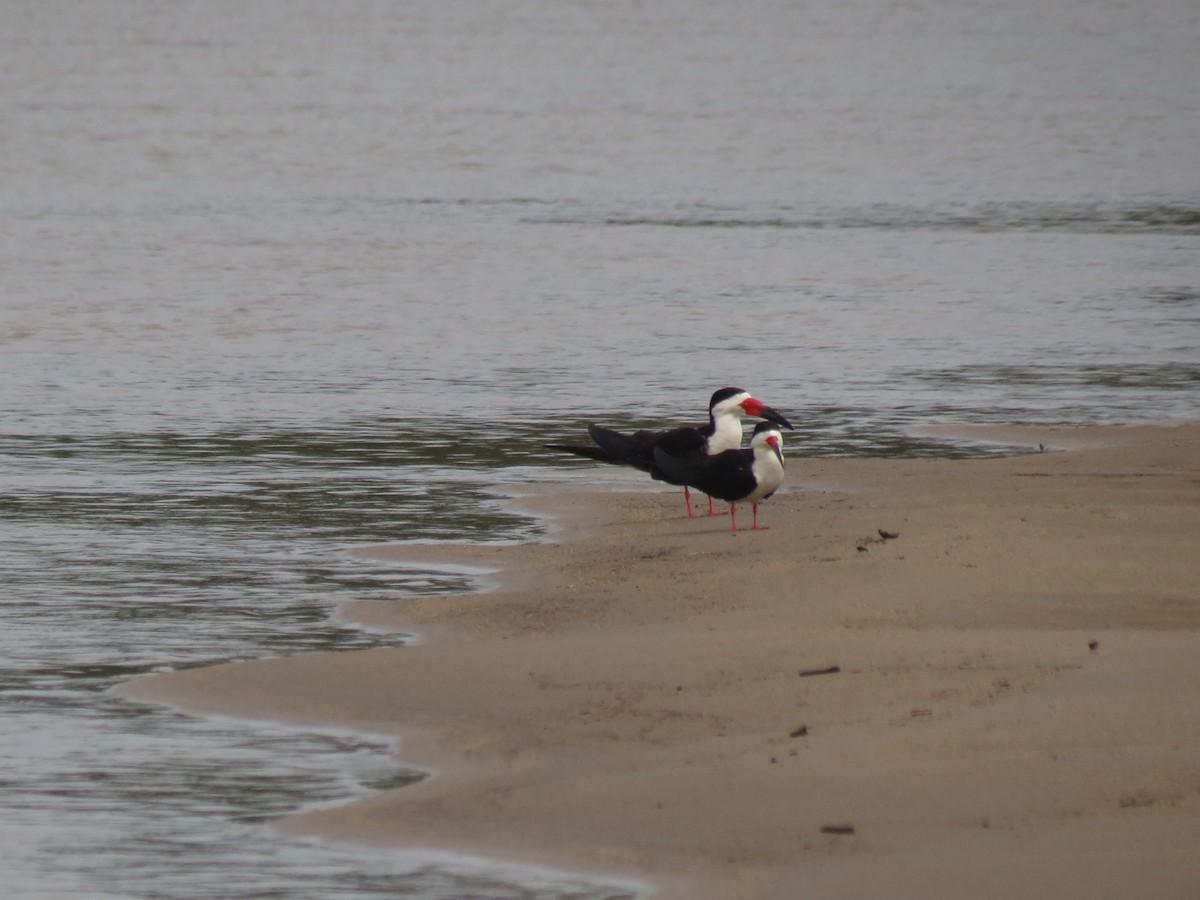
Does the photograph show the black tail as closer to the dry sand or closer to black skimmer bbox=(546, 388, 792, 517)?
black skimmer bbox=(546, 388, 792, 517)

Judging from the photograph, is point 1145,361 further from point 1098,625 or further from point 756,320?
point 1098,625


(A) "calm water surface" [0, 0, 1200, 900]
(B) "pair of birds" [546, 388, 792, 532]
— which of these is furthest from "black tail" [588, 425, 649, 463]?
(A) "calm water surface" [0, 0, 1200, 900]

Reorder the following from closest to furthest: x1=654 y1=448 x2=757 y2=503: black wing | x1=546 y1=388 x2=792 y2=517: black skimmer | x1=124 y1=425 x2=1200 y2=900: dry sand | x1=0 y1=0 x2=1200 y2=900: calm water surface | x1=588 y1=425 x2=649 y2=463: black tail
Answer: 1. x1=124 y1=425 x2=1200 y2=900: dry sand
2. x1=0 y1=0 x2=1200 y2=900: calm water surface
3. x1=654 y1=448 x2=757 y2=503: black wing
4. x1=546 y1=388 x2=792 y2=517: black skimmer
5. x1=588 y1=425 x2=649 y2=463: black tail

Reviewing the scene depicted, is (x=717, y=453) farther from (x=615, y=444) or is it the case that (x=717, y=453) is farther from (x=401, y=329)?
(x=401, y=329)

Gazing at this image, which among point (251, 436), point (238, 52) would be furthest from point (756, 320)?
point (238, 52)

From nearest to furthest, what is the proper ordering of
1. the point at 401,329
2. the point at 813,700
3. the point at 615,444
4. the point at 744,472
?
the point at 813,700 < the point at 744,472 < the point at 615,444 < the point at 401,329

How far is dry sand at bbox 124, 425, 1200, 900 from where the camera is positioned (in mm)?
6691

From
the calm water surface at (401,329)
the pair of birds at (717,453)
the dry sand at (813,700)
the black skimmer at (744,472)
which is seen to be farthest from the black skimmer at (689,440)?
the calm water surface at (401,329)

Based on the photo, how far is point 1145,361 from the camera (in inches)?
772

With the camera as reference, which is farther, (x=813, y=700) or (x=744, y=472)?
(x=744, y=472)

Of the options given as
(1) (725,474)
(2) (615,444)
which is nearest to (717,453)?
(1) (725,474)

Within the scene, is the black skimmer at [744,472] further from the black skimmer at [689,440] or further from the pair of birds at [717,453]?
the black skimmer at [689,440]

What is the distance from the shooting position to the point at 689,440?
485 inches

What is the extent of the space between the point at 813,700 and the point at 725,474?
372 cm
